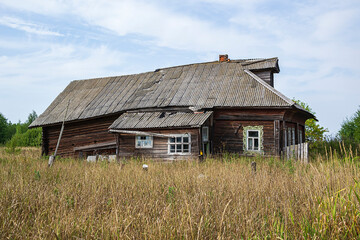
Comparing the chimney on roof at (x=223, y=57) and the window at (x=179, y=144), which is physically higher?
the chimney on roof at (x=223, y=57)

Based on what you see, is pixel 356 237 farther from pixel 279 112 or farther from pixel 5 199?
pixel 279 112

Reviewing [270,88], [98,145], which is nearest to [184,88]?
[270,88]

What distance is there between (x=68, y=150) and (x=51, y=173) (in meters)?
14.2

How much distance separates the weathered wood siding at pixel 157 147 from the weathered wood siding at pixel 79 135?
227 cm

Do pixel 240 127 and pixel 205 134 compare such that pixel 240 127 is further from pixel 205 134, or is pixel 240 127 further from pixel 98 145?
pixel 98 145

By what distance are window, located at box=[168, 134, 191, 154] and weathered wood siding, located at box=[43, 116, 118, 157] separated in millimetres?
4846

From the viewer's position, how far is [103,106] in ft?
65.4

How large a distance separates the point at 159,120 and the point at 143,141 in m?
1.47

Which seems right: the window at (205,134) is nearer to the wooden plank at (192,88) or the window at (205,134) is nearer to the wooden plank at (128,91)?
the wooden plank at (192,88)

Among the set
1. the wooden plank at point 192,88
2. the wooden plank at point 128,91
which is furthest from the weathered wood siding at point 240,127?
the wooden plank at point 128,91

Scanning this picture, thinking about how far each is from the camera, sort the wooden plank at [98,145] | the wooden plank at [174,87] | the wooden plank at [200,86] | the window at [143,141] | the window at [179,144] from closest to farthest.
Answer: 1. the window at [179,144]
2. the window at [143,141]
3. the wooden plank at [200,86]
4. the wooden plank at [174,87]
5. the wooden plank at [98,145]

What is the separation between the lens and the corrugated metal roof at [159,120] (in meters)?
15.2

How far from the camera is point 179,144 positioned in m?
15.7

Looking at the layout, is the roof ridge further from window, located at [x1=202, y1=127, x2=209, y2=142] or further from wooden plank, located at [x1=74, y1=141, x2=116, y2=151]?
wooden plank, located at [x1=74, y1=141, x2=116, y2=151]
